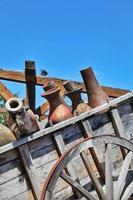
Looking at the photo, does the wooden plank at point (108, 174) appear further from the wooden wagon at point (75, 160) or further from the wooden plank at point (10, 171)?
the wooden plank at point (10, 171)

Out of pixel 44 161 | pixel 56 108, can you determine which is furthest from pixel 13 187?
pixel 56 108

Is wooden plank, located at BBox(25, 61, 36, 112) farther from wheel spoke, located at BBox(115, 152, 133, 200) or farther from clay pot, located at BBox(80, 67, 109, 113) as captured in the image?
wheel spoke, located at BBox(115, 152, 133, 200)

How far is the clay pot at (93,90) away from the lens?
4.31 meters

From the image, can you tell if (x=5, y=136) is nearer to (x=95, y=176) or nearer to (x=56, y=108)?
(x=56, y=108)

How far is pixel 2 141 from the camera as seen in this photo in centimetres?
342

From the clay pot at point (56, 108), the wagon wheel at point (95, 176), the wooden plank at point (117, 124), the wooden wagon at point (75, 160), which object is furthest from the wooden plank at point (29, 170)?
the wooden plank at point (117, 124)

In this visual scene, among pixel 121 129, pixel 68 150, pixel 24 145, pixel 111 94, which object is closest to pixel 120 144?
pixel 121 129

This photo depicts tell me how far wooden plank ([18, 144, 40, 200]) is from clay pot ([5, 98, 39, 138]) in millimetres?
132

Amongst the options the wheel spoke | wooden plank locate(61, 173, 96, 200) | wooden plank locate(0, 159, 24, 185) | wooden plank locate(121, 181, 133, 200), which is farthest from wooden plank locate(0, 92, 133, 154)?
wooden plank locate(121, 181, 133, 200)

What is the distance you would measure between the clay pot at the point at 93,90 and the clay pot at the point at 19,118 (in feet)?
3.31

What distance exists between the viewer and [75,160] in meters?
3.65

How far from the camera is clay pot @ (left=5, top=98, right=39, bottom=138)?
133 inches

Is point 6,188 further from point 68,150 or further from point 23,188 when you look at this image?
point 68,150

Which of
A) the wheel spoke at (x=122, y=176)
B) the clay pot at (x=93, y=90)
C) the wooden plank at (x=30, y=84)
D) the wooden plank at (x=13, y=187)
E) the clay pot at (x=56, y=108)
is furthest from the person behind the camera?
the wooden plank at (x=30, y=84)
